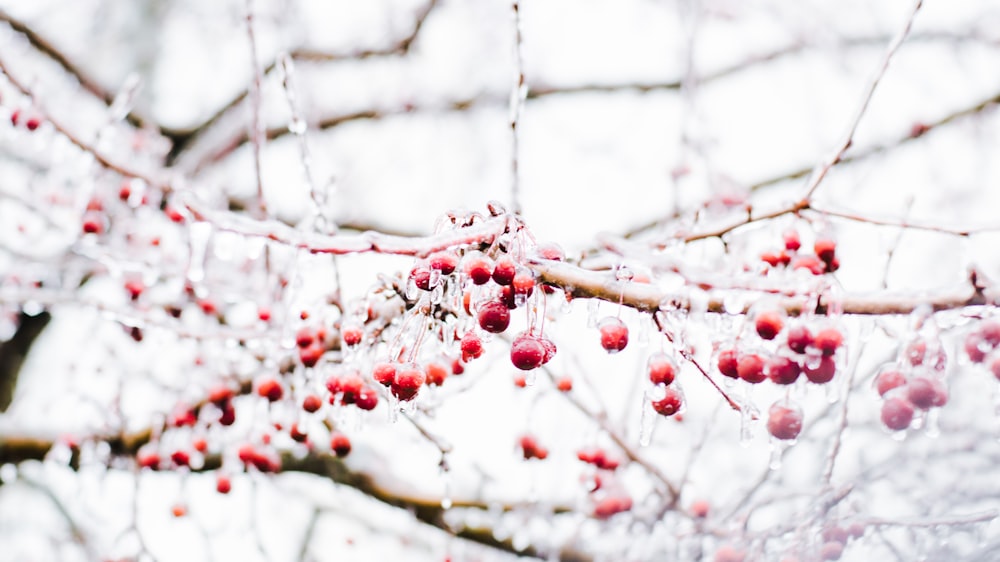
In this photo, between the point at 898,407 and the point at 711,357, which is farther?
the point at 711,357

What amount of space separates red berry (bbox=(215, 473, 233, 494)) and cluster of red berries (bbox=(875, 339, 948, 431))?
2.60 m

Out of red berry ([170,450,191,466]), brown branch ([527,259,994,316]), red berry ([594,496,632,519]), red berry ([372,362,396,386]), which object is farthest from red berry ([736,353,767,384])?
red berry ([170,450,191,466])

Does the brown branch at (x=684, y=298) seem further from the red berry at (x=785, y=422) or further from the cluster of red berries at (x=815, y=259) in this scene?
the cluster of red berries at (x=815, y=259)

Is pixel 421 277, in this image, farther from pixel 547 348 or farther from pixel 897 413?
pixel 897 413

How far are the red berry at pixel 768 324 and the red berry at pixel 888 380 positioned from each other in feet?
1.12

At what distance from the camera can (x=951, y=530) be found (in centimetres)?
223

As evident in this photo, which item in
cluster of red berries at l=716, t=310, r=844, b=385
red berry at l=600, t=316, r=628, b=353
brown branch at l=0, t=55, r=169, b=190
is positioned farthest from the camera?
brown branch at l=0, t=55, r=169, b=190

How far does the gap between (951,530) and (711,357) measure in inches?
48.8

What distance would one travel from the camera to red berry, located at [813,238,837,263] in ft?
6.56

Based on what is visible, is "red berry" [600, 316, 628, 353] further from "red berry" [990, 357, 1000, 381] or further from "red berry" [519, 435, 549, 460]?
"red berry" [519, 435, 549, 460]

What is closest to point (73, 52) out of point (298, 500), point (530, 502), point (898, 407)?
point (298, 500)

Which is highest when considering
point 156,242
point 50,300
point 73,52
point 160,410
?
point 73,52

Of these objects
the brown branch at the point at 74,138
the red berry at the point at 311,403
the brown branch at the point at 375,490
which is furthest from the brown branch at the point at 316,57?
the red berry at the point at 311,403

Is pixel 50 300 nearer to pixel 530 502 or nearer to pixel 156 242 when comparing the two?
pixel 156 242
